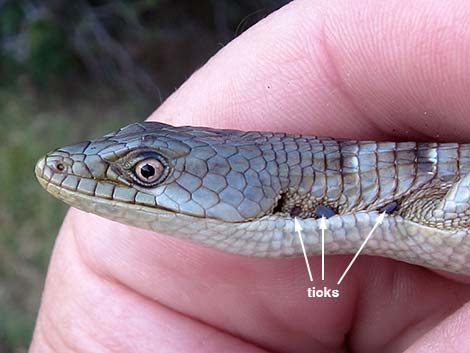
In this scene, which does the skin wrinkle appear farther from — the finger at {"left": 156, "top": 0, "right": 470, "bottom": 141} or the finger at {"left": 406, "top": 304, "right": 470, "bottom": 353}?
the finger at {"left": 406, "top": 304, "right": 470, "bottom": 353}

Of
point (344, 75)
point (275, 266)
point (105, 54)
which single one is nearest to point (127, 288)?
point (275, 266)

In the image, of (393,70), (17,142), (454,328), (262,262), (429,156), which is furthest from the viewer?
(17,142)

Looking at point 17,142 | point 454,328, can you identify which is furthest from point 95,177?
point 17,142

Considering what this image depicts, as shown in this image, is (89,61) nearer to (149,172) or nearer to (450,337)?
(149,172)

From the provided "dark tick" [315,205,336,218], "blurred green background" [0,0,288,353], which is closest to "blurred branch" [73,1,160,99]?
"blurred green background" [0,0,288,353]

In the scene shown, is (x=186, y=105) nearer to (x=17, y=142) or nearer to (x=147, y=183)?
(x=147, y=183)

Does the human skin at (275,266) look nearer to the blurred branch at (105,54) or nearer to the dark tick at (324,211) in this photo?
the dark tick at (324,211)
